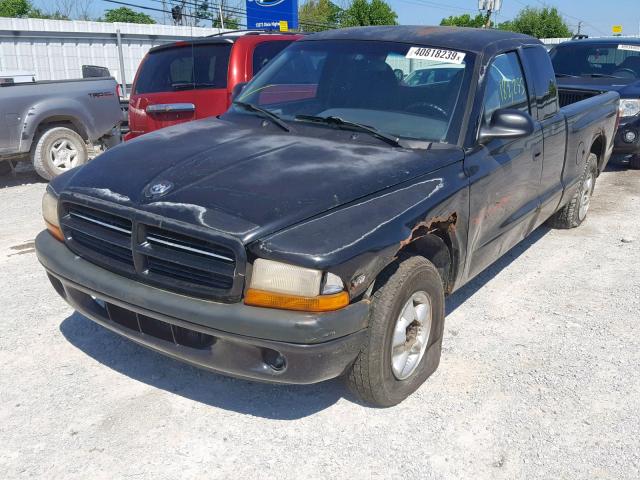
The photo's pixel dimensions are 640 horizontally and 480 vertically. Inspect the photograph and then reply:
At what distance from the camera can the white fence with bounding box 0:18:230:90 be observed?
13.5 metres

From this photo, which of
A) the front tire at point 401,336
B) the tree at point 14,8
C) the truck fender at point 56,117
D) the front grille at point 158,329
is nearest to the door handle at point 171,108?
the truck fender at point 56,117

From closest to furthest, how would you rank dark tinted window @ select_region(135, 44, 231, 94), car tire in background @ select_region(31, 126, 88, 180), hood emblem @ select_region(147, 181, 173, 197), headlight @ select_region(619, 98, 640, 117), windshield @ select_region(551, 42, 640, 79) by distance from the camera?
hood emblem @ select_region(147, 181, 173, 197)
dark tinted window @ select_region(135, 44, 231, 94)
car tire in background @ select_region(31, 126, 88, 180)
headlight @ select_region(619, 98, 640, 117)
windshield @ select_region(551, 42, 640, 79)

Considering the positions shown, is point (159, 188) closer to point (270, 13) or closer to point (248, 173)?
point (248, 173)

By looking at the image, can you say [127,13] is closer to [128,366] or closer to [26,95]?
[26,95]

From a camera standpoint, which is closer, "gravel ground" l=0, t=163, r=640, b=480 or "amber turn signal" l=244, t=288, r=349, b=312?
"amber turn signal" l=244, t=288, r=349, b=312

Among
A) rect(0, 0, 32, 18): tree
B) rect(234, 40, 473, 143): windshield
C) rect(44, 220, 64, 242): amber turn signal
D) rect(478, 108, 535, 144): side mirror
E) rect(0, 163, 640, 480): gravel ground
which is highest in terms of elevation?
rect(0, 0, 32, 18): tree

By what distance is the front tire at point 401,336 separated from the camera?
2.83 m

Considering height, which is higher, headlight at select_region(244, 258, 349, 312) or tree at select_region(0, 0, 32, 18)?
tree at select_region(0, 0, 32, 18)

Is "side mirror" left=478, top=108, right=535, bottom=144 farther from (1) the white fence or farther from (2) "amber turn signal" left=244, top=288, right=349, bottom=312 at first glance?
(1) the white fence

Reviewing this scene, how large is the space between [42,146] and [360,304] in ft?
21.8

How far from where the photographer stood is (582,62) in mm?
9609

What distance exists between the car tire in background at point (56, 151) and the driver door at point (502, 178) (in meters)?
5.71

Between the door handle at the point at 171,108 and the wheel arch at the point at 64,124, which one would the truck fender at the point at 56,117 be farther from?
the door handle at the point at 171,108

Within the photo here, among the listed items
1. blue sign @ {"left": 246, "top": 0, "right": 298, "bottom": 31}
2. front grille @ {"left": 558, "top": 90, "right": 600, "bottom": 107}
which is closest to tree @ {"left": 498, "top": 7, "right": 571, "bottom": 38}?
blue sign @ {"left": 246, "top": 0, "right": 298, "bottom": 31}
